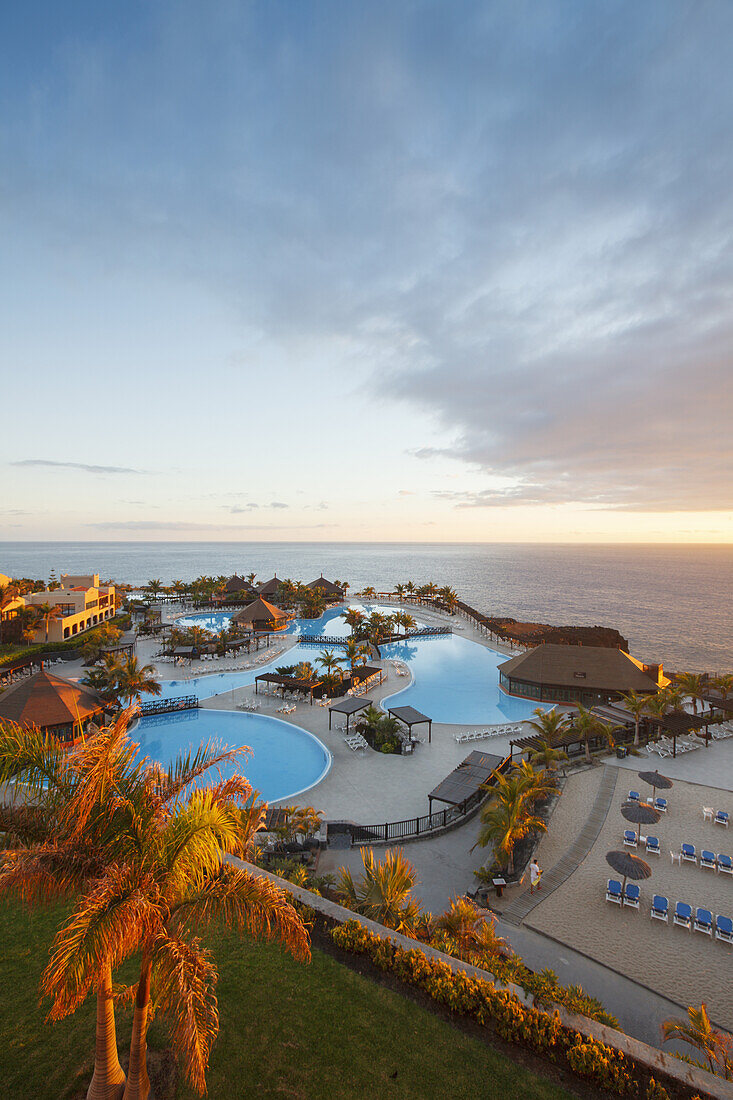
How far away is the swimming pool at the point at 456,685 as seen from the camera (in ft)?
95.5

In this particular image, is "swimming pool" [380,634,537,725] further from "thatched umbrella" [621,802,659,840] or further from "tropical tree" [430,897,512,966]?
"tropical tree" [430,897,512,966]

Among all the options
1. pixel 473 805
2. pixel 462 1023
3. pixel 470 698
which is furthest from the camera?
pixel 470 698

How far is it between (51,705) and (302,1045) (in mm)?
18216

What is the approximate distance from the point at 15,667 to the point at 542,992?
3740cm

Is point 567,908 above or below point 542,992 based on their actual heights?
below

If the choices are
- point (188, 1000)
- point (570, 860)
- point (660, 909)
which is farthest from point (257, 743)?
point (188, 1000)

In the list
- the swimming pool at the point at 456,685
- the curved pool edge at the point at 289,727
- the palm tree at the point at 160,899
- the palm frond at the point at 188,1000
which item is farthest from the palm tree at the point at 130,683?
the palm frond at the point at 188,1000

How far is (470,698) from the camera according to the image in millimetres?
32000

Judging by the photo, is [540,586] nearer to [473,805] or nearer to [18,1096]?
[473,805]

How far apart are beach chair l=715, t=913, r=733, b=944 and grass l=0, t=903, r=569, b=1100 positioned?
7.48 meters

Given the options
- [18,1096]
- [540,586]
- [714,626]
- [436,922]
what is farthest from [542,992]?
[540,586]

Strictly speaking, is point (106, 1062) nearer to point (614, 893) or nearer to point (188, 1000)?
point (188, 1000)

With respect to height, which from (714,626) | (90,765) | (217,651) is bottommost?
(714,626)

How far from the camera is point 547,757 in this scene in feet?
62.1
